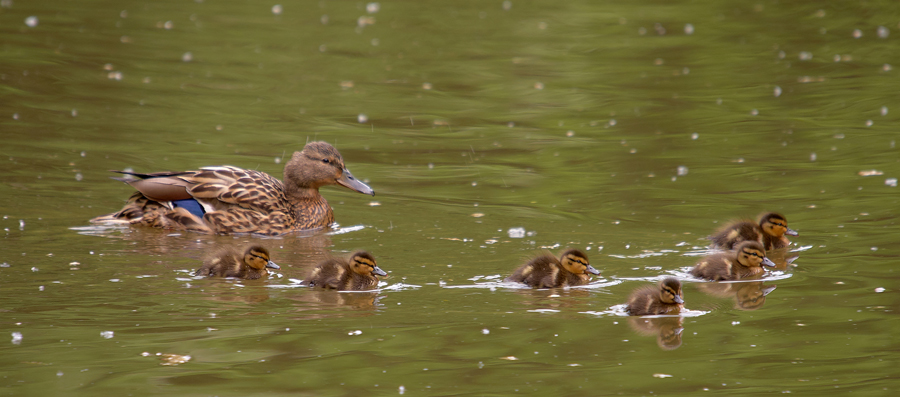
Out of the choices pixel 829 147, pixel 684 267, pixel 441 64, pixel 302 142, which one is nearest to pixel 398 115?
pixel 302 142

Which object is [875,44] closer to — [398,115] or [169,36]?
[398,115]

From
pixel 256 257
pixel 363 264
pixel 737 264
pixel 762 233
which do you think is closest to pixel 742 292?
pixel 737 264

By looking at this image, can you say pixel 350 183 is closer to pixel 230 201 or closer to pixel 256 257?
pixel 230 201

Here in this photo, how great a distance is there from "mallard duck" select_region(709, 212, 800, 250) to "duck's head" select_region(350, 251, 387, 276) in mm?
2424

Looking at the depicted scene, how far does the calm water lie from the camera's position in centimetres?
530

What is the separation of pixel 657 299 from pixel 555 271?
0.80 metres

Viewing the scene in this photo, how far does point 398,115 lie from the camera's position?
12469mm

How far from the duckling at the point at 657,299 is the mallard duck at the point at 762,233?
156 centimetres

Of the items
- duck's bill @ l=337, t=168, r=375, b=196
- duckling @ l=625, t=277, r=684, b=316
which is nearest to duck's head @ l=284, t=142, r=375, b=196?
duck's bill @ l=337, t=168, r=375, b=196

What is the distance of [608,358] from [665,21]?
13269mm

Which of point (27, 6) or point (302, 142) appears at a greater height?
point (27, 6)

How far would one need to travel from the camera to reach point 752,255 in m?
6.92

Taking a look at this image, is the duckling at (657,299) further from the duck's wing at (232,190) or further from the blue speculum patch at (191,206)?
the blue speculum patch at (191,206)

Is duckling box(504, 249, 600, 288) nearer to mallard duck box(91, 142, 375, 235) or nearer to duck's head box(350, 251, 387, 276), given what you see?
duck's head box(350, 251, 387, 276)
